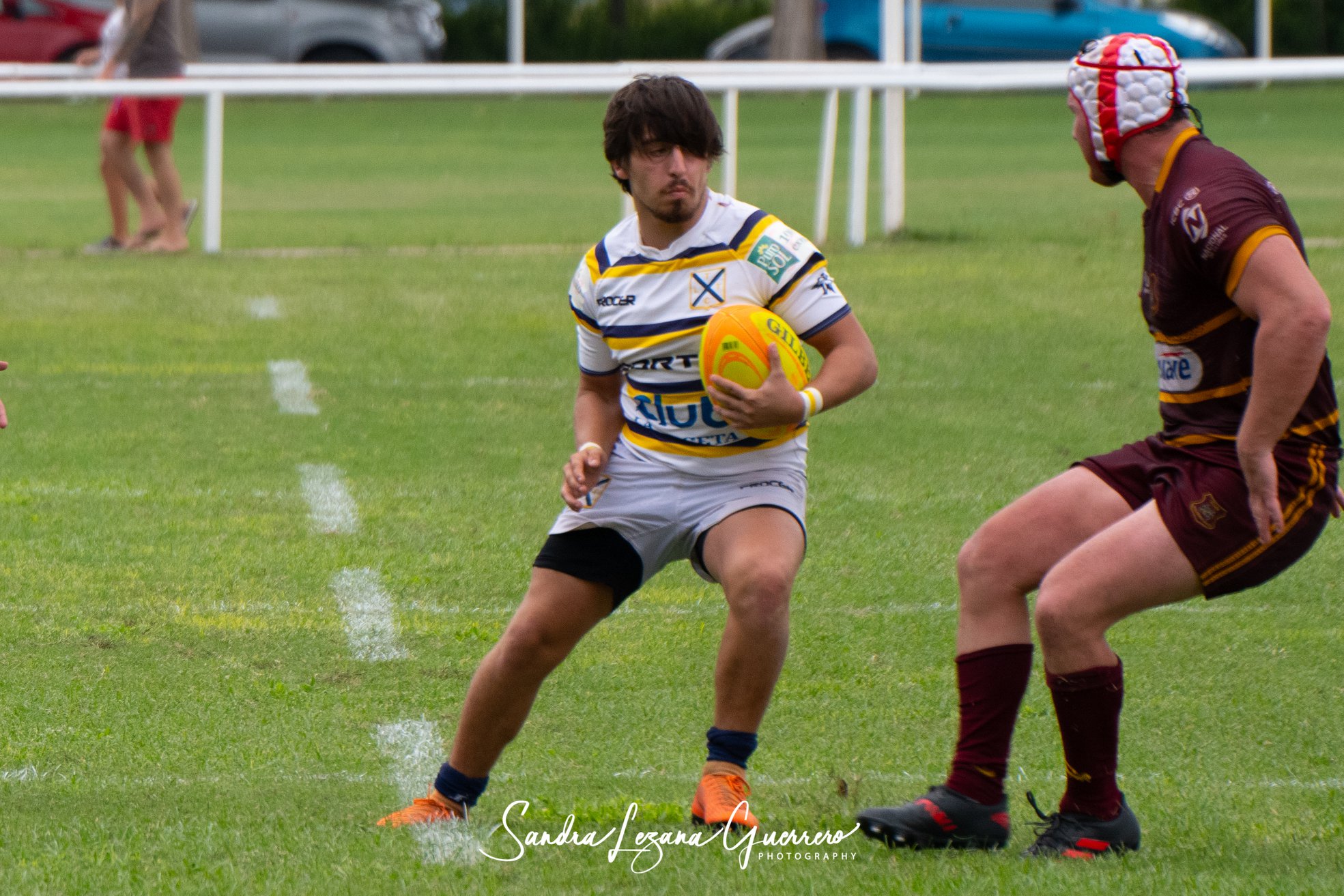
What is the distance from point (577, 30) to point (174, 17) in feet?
79.0

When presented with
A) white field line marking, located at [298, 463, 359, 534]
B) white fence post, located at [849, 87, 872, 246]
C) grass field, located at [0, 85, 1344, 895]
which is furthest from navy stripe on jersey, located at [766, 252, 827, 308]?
white fence post, located at [849, 87, 872, 246]

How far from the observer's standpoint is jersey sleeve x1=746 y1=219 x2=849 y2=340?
4441 mm

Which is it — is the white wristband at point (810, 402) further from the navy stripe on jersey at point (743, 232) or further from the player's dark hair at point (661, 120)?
the player's dark hair at point (661, 120)

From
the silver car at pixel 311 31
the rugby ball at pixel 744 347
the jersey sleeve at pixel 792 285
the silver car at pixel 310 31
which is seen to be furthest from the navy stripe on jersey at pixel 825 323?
the silver car at pixel 311 31

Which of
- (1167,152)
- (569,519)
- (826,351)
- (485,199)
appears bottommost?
(485,199)

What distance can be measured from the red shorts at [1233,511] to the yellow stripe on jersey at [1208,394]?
4.2 inches

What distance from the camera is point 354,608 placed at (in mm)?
6277

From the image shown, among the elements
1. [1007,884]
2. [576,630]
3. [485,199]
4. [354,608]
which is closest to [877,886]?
[1007,884]

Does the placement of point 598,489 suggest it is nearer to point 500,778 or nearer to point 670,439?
point 670,439

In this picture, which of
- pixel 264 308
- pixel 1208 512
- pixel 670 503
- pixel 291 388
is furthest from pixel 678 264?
pixel 264 308

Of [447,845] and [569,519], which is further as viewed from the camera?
[569,519]

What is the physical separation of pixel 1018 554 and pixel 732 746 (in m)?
0.77

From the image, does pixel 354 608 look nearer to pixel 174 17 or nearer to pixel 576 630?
pixel 576 630

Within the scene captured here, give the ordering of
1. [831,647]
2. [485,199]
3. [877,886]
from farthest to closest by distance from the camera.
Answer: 1. [485,199]
2. [831,647]
3. [877,886]
